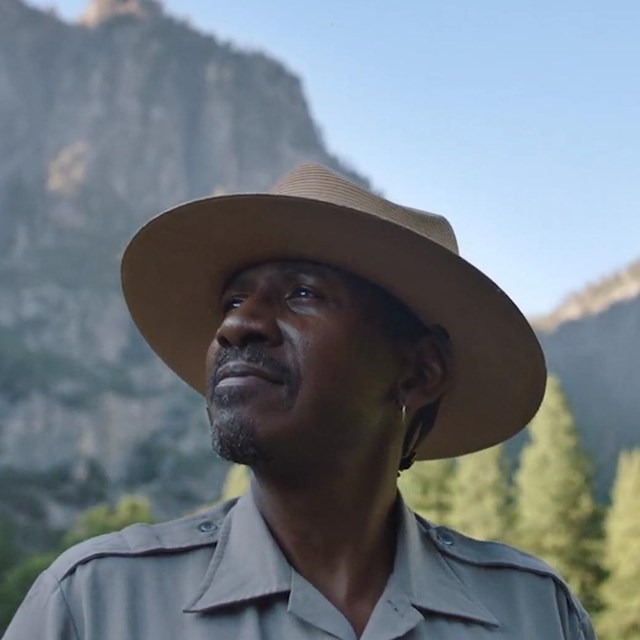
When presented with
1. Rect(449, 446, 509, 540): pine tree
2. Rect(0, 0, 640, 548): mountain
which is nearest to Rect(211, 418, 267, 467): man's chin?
Rect(449, 446, 509, 540): pine tree

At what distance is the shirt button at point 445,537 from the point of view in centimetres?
159

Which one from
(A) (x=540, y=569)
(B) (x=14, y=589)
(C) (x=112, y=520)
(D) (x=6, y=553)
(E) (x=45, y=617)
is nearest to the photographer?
(E) (x=45, y=617)

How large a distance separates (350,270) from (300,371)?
0.21 metres

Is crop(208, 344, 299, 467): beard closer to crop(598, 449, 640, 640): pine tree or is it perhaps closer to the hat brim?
the hat brim

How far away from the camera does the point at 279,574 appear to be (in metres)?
1.36

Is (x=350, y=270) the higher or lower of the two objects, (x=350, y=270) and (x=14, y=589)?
the higher

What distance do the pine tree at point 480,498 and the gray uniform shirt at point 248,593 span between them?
1465 cm

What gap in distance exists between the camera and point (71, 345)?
174 ft

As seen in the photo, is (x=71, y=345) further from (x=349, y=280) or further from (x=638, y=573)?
(x=349, y=280)

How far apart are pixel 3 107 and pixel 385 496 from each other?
227 feet

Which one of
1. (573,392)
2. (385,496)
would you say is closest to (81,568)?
(385,496)

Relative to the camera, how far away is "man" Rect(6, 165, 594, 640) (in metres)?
1.32

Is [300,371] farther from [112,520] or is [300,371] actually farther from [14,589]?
[112,520]

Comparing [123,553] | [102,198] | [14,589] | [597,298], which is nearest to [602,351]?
[597,298]
